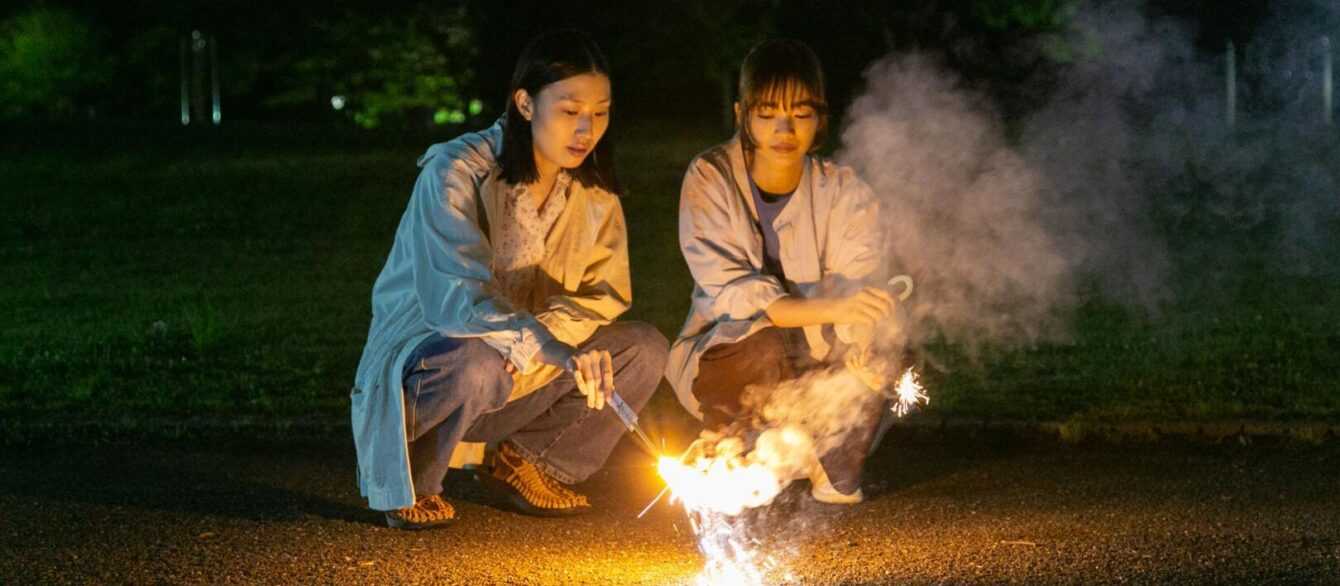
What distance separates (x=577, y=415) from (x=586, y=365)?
728mm

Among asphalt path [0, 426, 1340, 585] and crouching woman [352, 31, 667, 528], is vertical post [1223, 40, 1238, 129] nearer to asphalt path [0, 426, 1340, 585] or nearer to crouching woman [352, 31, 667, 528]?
asphalt path [0, 426, 1340, 585]

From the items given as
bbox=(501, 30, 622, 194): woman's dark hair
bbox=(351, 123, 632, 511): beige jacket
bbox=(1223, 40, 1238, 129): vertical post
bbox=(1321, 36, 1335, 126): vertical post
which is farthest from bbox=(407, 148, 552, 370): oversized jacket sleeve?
bbox=(1321, 36, 1335, 126): vertical post

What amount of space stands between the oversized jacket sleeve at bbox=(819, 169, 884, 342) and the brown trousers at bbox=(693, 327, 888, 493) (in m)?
0.23

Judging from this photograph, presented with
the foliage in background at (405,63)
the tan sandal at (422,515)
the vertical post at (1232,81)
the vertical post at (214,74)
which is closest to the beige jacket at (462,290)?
the tan sandal at (422,515)

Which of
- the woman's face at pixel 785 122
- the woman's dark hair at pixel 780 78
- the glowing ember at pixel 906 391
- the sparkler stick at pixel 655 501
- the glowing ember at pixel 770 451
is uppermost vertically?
the woman's dark hair at pixel 780 78

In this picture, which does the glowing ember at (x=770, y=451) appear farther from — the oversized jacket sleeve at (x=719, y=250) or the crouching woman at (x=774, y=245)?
the oversized jacket sleeve at (x=719, y=250)

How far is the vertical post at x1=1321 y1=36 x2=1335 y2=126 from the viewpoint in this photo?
59.5 feet

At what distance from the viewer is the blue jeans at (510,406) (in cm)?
514

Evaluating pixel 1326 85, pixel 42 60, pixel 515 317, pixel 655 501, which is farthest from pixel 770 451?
pixel 42 60

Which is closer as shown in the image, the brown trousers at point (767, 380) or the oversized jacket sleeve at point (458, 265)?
the oversized jacket sleeve at point (458, 265)

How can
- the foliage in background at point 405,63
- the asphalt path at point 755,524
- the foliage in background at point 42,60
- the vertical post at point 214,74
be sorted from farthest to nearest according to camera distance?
1. the vertical post at point 214,74
2. the foliage in background at point 42,60
3. the foliage in background at point 405,63
4. the asphalt path at point 755,524

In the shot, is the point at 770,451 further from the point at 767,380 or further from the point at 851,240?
the point at 851,240

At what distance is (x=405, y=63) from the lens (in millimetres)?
36469

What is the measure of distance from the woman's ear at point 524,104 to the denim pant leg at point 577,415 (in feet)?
2.39
